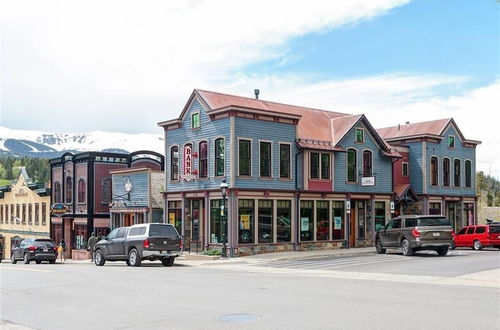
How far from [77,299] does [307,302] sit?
17.3 feet

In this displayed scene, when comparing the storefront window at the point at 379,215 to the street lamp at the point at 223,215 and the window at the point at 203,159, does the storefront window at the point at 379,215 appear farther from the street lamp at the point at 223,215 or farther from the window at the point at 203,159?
the window at the point at 203,159

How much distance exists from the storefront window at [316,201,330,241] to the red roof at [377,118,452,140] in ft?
36.0

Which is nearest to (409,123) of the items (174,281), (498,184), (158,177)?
(158,177)

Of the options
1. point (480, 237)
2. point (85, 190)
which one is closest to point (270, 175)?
point (480, 237)

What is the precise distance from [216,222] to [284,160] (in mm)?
5009

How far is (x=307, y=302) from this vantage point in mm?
13305

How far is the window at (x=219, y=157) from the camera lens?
32.7 m

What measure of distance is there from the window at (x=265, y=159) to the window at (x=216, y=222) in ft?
9.02

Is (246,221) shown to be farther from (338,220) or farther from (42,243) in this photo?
(42,243)

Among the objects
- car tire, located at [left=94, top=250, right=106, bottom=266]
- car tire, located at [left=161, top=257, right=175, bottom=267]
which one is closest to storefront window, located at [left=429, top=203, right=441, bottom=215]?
car tire, located at [left=161, top=257, right=175, bottom=267]

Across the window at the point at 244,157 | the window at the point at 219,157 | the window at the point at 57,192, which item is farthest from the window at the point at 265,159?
the window at the point at 57,192

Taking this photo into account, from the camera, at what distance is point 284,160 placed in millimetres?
34281

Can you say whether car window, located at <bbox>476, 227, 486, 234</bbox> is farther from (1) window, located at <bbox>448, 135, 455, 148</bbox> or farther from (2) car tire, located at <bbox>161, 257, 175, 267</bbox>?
(2) car tire, located at <bbox>161, 257, 175, 267</bbox>

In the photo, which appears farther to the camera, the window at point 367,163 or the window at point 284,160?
the window at point 367,163
